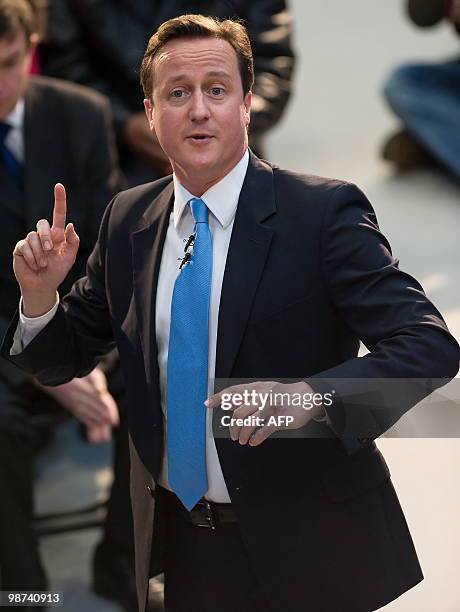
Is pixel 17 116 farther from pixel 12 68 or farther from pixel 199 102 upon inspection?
pixel 199 102

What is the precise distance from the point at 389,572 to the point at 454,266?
1810 millimetres

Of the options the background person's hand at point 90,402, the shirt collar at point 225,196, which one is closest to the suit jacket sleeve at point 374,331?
the shirt collar at point 225,196

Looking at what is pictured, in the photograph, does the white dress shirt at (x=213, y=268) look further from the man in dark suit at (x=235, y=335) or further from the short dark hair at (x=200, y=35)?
the short dark hair at (x=200, y=35)

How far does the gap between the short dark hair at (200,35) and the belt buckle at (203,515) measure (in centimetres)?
61

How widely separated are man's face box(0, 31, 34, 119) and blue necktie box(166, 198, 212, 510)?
3.80 feet

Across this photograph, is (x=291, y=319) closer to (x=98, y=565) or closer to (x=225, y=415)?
(x=225, y=415)

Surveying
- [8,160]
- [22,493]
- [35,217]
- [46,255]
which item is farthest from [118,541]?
[46,255]

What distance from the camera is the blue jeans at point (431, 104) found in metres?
4.07

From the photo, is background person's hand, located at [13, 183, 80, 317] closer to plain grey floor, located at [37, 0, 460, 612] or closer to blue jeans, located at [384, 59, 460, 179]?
plain grey floor, located at [37, 0, 460, 612]

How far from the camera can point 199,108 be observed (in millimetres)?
1808

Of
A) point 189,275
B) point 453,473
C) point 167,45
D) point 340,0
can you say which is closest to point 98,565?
point 453,473

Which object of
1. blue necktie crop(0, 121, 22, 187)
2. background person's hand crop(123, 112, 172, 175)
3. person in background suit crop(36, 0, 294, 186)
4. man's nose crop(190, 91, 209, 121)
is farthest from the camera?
person in background suit crop(36, 0, 294, 186)

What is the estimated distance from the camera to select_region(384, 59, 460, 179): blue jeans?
4066mm

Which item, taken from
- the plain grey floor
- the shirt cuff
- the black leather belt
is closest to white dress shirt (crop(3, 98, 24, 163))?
the plain grey floor
